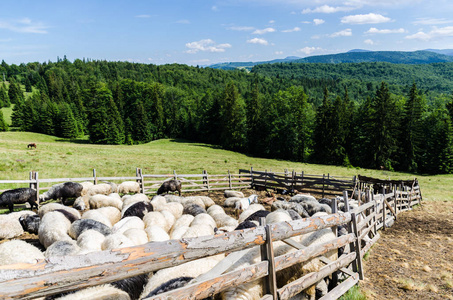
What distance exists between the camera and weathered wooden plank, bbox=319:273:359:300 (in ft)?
16.5

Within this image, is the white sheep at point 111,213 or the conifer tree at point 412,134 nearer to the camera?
the white sheep at point 111,213

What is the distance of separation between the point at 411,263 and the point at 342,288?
344 centimetres

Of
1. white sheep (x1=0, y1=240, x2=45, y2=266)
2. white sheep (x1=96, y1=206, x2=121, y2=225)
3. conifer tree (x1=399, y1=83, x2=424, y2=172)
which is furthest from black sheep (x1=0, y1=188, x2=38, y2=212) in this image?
conifer tree (x1=399, y1=83, x2=424, y2=172)

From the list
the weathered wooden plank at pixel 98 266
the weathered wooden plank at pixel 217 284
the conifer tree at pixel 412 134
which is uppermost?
the weathered wooden plank at pixel 98 266

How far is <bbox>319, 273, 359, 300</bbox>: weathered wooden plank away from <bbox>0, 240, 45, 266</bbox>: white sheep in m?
6.44

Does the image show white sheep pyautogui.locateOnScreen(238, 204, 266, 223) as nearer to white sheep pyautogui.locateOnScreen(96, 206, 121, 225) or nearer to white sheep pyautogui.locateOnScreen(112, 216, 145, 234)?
white sheep pyautogui.locateOnScreen(112, 216, 145, 234)

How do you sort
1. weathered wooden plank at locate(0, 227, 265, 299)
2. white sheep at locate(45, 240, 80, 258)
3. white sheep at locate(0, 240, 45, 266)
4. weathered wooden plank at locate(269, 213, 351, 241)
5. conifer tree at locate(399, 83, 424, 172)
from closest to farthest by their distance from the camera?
1. weathered wooden plank at locate(0, 227, 265, 299)
2. weathered wooden plank at locate(269, 213, 351, 241)
3. white sheep at locate(0, 240, 45, 266)
4. white sheep at locate(45, 240, 80, 258)
5. conifer tree at locate(399, 83, 424, 172)

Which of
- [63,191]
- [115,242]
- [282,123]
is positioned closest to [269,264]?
[115,242]

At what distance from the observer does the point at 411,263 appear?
7480mm

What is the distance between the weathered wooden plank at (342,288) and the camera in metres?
5.04

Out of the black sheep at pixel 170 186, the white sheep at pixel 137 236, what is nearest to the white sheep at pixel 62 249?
the white sheep at pixel 137 236

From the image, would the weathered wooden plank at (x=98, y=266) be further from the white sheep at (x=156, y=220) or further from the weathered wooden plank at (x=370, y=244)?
the white sheep at (x=156, y=220)

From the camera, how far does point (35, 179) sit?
48.3ft

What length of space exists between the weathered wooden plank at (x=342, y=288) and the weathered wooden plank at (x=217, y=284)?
189cm
